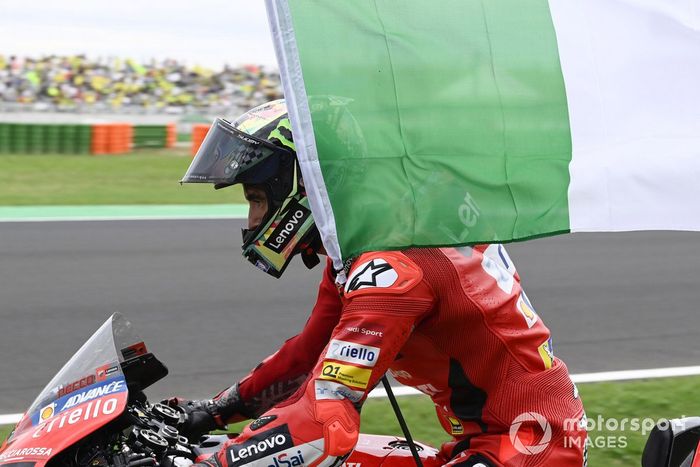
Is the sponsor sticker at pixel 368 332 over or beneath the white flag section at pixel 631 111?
beneath

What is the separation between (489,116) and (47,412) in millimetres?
1294

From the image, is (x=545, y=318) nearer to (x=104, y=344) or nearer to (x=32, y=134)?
(x=104, y=344)

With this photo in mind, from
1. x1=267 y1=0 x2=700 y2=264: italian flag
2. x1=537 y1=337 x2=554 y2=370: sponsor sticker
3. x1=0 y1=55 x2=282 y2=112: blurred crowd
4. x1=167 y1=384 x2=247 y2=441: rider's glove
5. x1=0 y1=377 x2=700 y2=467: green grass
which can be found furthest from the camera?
x1=0 y1=55 x2=282 y2=112: blurred crowd

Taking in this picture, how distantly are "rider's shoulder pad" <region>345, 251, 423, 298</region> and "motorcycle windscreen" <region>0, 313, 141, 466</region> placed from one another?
629 mm

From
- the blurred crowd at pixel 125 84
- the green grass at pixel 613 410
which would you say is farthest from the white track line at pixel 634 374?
the blurred crowd at pixel 125 84

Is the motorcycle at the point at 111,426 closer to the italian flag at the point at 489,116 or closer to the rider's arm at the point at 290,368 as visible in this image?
the rider's arm at the point at 290,368

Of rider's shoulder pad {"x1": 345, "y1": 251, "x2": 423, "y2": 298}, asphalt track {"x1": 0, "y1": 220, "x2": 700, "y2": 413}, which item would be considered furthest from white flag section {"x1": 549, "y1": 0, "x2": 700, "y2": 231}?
asphalt track {"x1": 0, "y1": 220, "x2": 700, "y2": 413}

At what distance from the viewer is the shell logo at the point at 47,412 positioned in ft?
8.33

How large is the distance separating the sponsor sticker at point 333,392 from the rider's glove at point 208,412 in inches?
30.4

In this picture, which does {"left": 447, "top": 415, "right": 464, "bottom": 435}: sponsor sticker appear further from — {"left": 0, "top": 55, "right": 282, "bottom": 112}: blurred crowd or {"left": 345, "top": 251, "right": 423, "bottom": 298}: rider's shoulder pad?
{"left": 0, "top": 55, "right": 282, "bottom": 112}: blurred crowd

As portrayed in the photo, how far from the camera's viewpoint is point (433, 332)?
8.39ft

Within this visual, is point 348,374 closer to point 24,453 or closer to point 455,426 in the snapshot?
point 455,426

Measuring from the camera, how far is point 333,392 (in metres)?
2.35

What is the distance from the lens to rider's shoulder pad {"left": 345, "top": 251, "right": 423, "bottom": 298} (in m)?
2.36
